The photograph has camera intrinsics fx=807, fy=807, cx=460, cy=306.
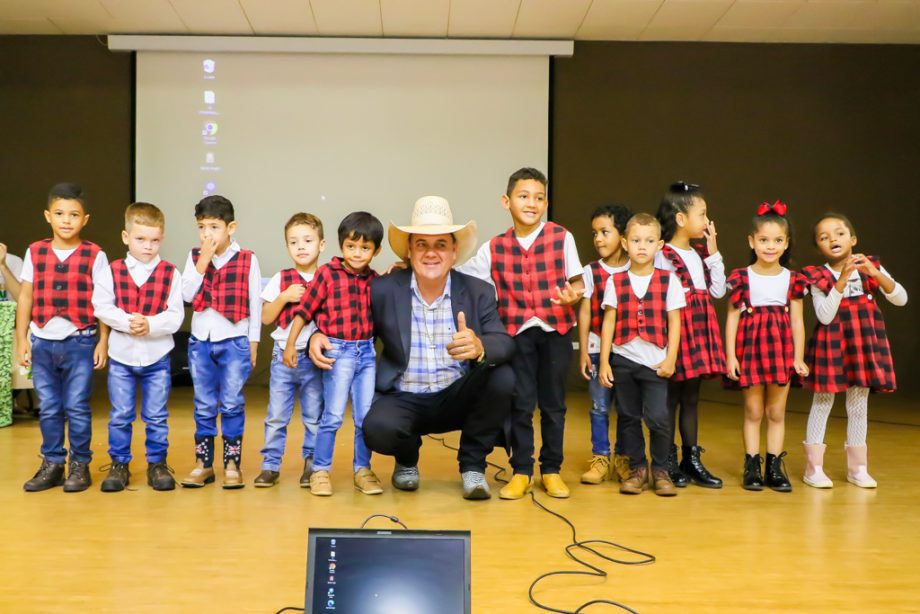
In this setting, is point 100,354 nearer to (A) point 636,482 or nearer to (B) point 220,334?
(B) point 220,334

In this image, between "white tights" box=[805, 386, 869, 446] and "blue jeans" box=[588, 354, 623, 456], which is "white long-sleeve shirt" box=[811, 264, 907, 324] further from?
"blue jeans" box=[588, 354, 623, 456]

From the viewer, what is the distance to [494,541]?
2645mm

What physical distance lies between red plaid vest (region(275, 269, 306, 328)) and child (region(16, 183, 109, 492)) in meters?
0.70

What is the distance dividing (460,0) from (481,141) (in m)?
1.22

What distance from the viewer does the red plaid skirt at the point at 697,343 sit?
3436mm

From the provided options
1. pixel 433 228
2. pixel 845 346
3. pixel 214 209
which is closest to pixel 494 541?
pixel 433 228

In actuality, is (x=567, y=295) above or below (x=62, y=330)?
above

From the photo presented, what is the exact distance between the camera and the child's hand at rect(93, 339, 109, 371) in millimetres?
3215

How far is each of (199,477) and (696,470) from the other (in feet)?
6.91

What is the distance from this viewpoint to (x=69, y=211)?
3.22 m

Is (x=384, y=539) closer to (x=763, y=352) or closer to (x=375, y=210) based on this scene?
(x=763, y=352)

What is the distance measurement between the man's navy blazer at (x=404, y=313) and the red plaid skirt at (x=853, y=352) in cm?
141

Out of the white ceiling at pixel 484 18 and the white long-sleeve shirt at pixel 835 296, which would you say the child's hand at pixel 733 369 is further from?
the white ceiling at pixel 484 18

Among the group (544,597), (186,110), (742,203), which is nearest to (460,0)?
(186,110)
